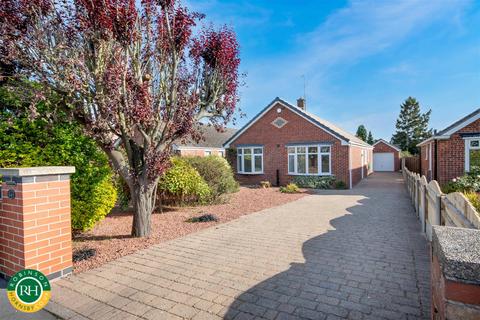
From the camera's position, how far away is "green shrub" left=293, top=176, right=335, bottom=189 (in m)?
17.1

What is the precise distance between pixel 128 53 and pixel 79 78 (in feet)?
3.76

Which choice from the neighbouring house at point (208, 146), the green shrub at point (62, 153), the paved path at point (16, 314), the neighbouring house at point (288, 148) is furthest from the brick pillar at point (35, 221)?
the neighbouring house at point (208, 146)

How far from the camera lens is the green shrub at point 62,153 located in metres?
4.86

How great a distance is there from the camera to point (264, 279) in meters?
4.07

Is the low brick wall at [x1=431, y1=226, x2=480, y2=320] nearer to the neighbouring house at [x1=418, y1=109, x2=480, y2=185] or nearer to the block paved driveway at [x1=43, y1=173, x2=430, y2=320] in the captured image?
the block paved driveway at [x1=43, y1=173, x2=430, y2=320]

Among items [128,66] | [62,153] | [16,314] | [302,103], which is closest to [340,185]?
[302,103]

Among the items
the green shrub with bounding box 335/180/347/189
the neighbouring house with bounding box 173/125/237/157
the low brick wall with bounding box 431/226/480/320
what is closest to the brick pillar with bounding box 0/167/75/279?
the low brick wall with bounding box 431/226/480/320

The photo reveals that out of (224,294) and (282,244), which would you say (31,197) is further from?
(282,244)

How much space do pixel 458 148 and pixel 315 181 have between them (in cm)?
746

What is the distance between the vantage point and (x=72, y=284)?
4020mm

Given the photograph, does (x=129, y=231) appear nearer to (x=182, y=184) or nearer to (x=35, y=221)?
(x=182, y=184)

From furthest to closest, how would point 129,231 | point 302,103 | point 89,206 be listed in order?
point 302,103, point 129,231, point 89,206

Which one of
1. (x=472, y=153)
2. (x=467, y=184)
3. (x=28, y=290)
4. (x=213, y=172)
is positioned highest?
(x=472, y=153)

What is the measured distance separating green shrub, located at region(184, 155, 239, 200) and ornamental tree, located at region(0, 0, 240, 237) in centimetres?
436
